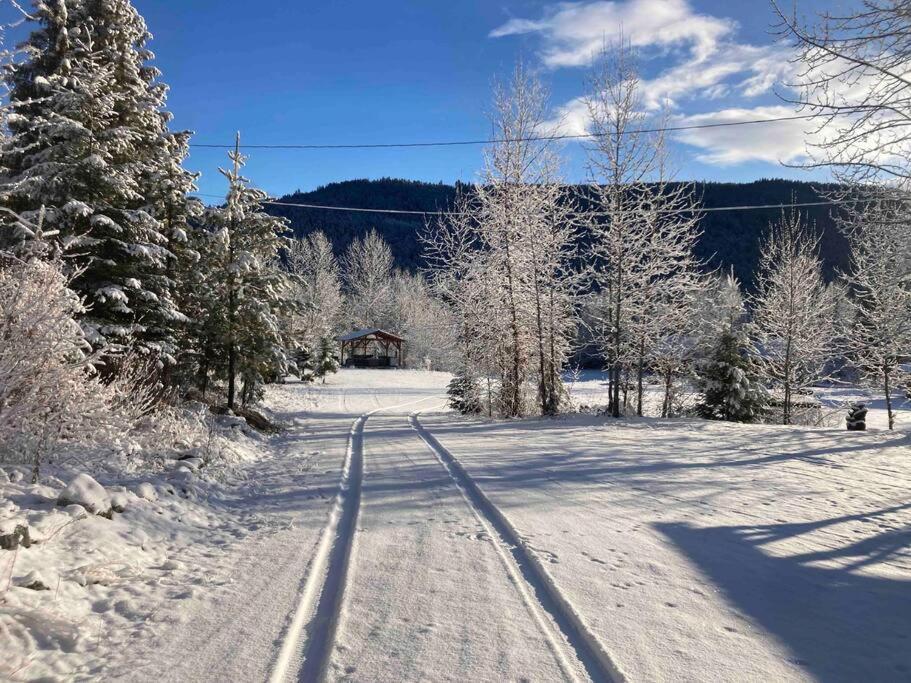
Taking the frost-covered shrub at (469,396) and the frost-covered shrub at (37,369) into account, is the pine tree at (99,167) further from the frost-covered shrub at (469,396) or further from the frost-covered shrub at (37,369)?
the frost-covered shrub at (469,396)

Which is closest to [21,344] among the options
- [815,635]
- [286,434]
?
[815,635]

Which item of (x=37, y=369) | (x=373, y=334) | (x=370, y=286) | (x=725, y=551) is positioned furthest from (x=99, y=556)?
(x=370, y=286)

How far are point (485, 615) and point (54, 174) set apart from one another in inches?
458

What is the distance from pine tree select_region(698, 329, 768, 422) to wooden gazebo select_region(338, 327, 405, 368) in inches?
1504

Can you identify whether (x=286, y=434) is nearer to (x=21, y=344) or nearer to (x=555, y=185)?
(x=21, y=344)

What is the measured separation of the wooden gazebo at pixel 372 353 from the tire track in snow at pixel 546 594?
162 feet

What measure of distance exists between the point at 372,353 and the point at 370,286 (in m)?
8.11

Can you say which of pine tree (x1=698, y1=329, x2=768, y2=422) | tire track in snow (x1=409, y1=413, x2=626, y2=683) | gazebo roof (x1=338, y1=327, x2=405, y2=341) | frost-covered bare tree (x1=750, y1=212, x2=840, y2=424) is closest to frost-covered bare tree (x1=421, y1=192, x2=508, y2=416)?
pine tree (x1=698, y1=329, x2=768, y2=422)

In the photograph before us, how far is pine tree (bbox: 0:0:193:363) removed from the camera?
33.4 feet

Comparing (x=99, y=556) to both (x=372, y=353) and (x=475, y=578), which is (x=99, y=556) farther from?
(x=372, y=353)

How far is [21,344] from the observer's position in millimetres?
4953

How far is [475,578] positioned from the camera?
12.9ft

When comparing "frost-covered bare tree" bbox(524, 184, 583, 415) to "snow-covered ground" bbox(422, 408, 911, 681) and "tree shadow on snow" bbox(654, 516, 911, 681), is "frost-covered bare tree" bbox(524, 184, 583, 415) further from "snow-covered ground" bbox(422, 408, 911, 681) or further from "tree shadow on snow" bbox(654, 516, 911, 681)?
"tree shadow on snow" bbox(654, 516, 911, 681)

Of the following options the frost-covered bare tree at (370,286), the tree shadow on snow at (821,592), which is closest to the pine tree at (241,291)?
the tree shadow on snow at (821,592)
